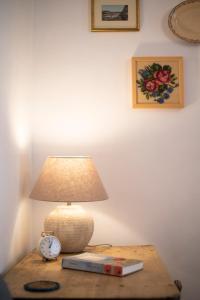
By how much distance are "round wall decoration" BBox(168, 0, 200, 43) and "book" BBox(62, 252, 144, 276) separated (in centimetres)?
132

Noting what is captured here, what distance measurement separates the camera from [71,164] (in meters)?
2.13

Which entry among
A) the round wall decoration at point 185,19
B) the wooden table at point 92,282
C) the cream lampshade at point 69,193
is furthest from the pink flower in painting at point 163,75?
the wooden table at point 92,282

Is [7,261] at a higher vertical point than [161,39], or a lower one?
lower

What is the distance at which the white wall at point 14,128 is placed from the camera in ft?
6.42

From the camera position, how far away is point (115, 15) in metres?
2.52

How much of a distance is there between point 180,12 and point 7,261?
1.61 m

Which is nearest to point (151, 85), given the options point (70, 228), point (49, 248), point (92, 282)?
point (70, 228)

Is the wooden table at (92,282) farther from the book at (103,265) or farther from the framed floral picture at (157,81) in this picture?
the framed floral picture at (157,81)

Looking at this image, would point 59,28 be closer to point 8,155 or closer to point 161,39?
point 161,39

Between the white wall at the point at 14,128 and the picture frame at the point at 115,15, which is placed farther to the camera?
the picture frame at the point at 115,15

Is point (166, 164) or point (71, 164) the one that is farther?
point (166, 164)

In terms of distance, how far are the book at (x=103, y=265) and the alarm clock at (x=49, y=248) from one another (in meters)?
0.14

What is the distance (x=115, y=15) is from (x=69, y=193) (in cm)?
109

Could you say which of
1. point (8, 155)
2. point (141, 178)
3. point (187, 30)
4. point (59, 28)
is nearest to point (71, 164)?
point (8, 155)
